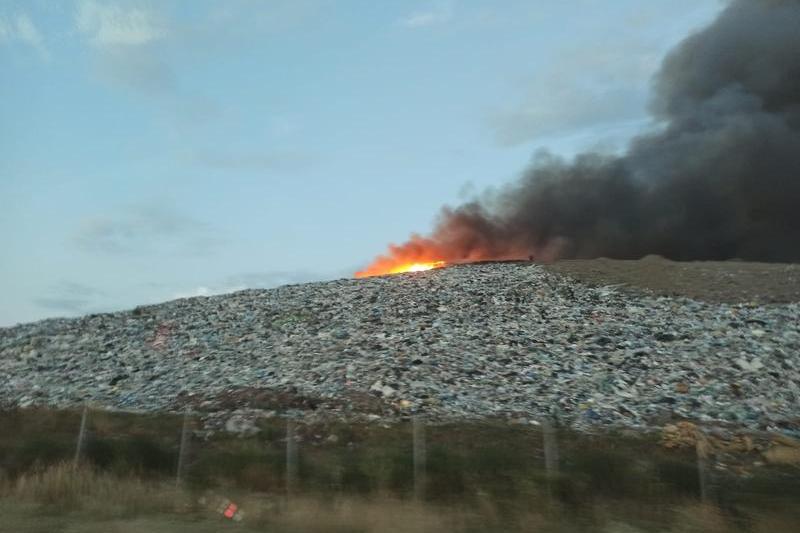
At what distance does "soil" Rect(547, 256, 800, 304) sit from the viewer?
31062 mm

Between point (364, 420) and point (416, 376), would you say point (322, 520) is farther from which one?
point (416, 376)

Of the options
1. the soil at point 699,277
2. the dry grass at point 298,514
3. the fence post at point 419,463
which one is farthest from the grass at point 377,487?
the soil at point 699,277

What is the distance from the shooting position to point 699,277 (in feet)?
114

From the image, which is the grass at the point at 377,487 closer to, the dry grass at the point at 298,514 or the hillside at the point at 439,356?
the dry grass at the point at 298,514

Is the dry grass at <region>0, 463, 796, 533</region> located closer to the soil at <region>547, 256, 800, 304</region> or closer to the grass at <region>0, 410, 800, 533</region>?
the grass at <region>0, 410, 800, 533</region>

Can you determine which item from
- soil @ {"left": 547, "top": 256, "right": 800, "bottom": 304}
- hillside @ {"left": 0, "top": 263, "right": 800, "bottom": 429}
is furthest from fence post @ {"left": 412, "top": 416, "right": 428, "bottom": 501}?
soil @ {"left": 547, "top": 256, "right": 800, "bottom": 304}

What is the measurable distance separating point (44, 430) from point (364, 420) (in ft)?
25.9

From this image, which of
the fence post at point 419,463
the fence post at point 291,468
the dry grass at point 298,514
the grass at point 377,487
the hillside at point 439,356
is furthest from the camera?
the hillside at point 439,356

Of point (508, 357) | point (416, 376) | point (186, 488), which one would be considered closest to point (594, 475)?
point (186, 488)

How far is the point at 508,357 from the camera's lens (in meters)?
22.8

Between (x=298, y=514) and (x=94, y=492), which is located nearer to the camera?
(x=298, y=514)

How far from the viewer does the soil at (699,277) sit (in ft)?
102

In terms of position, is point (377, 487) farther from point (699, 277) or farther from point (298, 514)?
point (699, 277)

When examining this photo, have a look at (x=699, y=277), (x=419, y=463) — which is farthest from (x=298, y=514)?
(x=699, y=277)
